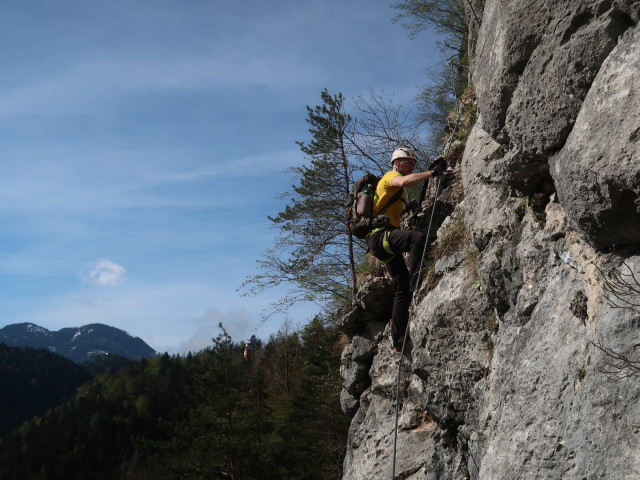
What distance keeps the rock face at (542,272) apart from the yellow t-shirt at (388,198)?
83cm

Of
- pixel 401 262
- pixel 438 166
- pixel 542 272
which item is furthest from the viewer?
pixel 401 262

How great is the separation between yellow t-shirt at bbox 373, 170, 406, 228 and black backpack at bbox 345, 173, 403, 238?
51 millimetres

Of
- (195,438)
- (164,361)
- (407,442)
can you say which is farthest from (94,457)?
(407,442)

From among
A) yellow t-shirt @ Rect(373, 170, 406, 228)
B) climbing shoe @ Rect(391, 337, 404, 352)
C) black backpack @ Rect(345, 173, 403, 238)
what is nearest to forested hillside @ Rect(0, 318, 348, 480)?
black backpack @ Rect(345, 173, 403, 238)

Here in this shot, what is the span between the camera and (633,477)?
13.2 ft

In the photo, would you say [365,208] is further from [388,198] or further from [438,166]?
[438,166]

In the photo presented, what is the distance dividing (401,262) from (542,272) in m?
3.31

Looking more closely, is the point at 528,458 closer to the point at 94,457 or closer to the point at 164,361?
the point at 94,457

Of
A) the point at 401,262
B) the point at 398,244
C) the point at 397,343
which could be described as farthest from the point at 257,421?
the point at 398,244

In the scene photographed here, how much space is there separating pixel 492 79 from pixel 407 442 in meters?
4.96

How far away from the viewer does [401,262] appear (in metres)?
8.84

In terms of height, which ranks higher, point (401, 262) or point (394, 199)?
point (394, 199)

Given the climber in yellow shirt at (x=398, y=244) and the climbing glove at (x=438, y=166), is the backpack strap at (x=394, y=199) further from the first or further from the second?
the climbing glove at (x=438, y=166)

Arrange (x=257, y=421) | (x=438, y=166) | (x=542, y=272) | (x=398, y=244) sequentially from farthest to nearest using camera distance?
(x=257, y=421), (x=398, y=244), (x=438, y=166), (x=542, y=272)
